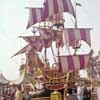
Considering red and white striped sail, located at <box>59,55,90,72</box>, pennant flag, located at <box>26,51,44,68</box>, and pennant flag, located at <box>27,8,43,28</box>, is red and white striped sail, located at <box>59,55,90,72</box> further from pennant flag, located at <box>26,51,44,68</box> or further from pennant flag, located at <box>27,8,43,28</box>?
pennant flag, located at <box>27,8,43,28</box>

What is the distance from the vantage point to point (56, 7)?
74.7 feet

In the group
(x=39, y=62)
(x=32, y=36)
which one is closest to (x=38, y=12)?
(x=32, y=36)

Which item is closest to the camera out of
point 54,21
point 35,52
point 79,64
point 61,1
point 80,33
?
point 79,64

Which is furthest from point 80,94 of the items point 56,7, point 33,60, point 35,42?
point 35,42

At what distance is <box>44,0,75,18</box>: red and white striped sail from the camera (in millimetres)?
21969

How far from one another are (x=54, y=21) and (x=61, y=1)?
2.16m

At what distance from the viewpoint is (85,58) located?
18.3 m

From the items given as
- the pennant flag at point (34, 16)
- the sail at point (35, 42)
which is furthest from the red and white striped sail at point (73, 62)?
the sail at point (35, 42)

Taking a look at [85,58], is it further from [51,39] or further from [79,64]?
[51,39]

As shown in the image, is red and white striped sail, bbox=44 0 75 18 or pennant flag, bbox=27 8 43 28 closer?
red and white striped sail, bbox=44 0 75 18

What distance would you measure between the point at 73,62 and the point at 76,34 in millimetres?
3595

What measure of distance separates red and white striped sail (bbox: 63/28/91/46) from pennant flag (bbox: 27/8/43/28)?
725 cm

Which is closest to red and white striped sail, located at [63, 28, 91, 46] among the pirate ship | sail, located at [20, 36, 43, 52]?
the pirate ship

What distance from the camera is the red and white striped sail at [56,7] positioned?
72.1 ft
